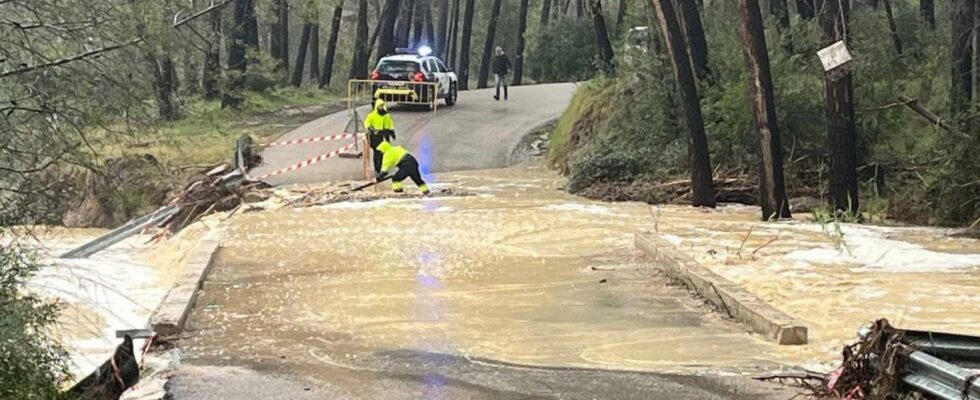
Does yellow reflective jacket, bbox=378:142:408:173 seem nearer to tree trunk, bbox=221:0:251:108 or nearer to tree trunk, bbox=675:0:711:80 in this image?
tree trunk, bbox=675:0:711:80

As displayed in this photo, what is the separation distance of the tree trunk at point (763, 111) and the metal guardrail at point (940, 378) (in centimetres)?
1112

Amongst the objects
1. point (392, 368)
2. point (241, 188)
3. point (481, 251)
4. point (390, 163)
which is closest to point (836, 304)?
point (392, 368)

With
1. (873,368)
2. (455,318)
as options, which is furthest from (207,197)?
(873,368)

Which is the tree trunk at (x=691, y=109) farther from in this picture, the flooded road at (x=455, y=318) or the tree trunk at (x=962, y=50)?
the tree trunk at (x=962, y=50)

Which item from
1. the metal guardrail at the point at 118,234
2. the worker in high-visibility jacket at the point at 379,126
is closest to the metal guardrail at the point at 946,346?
the metal guardrail at the point at 118,234

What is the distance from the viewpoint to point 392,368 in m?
8.02

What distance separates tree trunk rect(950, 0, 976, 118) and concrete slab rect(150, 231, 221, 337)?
12.2 meters

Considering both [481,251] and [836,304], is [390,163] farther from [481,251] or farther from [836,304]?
[836,304]

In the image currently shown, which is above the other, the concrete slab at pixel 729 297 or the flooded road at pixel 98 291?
the concrete slab at pixel 729 297

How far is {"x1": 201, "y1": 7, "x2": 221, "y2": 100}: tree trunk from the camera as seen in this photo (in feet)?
42.5

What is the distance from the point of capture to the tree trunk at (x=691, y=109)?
19.2 metres

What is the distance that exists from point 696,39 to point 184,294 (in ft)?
45.5

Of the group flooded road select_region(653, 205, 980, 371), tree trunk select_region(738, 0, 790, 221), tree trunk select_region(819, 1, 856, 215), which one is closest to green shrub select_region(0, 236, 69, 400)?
flooded road select_region(653, 205, 980, 371)

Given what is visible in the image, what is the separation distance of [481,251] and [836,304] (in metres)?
5.31
